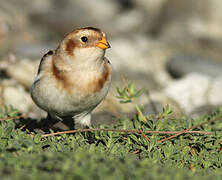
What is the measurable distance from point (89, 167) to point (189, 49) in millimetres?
6081

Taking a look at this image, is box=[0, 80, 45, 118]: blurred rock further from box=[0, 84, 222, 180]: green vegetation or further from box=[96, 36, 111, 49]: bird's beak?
box=[96, 36, 111, 49]: bird's beak

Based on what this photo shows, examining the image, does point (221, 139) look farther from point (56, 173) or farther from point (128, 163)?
point (56, 173)

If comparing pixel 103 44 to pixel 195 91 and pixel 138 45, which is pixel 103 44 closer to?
pixel 195 91

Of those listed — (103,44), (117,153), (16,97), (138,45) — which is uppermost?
(138,45)

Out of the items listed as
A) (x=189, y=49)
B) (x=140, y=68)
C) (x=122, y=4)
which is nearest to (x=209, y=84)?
(x=140, y=68)

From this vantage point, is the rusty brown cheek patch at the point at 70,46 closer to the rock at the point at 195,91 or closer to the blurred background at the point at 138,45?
the blurred background at the point at 138,45

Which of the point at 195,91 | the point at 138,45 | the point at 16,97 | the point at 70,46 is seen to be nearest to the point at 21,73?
the point at 16,97

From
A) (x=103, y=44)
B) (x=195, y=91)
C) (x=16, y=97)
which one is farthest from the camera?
(x=195, y=91)

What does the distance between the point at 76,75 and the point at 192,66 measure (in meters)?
3.67

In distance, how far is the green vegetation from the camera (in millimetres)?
2047

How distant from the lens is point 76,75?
316 centimetres

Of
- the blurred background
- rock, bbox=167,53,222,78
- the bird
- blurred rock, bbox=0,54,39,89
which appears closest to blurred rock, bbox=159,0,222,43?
the blurred background

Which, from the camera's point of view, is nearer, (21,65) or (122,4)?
(21,65)

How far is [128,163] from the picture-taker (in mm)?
2125
